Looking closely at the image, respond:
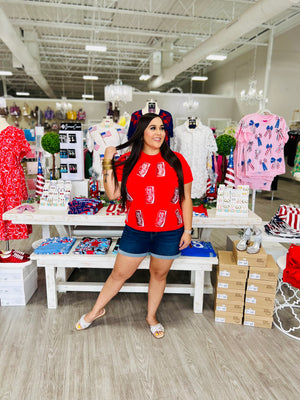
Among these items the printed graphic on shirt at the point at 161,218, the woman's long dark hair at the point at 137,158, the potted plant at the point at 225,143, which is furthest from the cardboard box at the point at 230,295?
the potted plant at the point at 225,143

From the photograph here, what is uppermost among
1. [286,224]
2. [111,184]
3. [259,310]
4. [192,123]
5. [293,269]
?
[192,123]

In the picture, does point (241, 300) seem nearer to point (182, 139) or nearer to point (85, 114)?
point (182, 139)

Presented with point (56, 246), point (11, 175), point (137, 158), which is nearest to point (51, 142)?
point (11, 175)

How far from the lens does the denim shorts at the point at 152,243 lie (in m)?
2.23

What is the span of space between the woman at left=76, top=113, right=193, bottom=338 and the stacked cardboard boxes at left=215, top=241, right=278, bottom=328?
1.89ft

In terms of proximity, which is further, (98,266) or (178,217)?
(98,266)

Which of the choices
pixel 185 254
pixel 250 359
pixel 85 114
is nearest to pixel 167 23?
pixel 85 114

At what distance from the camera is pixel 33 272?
10.1 feet

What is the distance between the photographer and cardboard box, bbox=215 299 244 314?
104 inches

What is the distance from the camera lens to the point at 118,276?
2396 millimetres

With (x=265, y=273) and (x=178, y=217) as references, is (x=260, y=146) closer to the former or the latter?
(x=265, y=273)

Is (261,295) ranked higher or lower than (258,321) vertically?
higher

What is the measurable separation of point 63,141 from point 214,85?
1507 centimetres

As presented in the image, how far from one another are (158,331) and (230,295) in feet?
2.19
